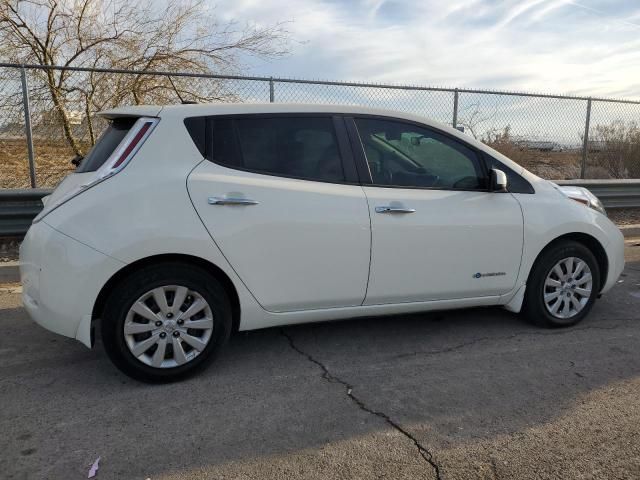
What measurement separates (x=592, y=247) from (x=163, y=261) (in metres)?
3.38

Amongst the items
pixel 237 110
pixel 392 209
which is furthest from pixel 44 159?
pixel 392 209

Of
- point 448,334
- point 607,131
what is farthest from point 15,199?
point 607,131

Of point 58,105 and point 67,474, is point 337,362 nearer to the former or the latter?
point 67,474

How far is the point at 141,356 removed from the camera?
3271 mm

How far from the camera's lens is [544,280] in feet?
13.9

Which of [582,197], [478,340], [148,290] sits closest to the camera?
[148,290]

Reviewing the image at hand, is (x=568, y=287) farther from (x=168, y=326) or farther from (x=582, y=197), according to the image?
(x=168, y=326)

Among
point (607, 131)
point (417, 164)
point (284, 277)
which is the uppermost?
point (607, 131)

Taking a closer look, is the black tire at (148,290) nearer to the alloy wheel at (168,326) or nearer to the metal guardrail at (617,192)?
the alloy wheel at (168,326)

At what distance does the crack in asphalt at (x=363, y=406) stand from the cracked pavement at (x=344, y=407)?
1 centimetres

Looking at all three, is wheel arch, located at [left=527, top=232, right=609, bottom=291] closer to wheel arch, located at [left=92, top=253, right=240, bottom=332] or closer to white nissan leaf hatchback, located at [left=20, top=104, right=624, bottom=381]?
white nissan leaf hatchback, located at [left=20, top=104, right=624, bottom=381]

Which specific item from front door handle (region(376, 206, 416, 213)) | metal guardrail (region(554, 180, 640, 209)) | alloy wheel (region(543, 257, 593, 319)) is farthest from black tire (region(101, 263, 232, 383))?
metal guardrail (region(554, 180, 640, 209))

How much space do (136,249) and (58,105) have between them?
6.28 m

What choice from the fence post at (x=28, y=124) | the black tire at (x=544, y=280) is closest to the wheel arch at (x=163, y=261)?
the black tire at (x=544, y=280)
